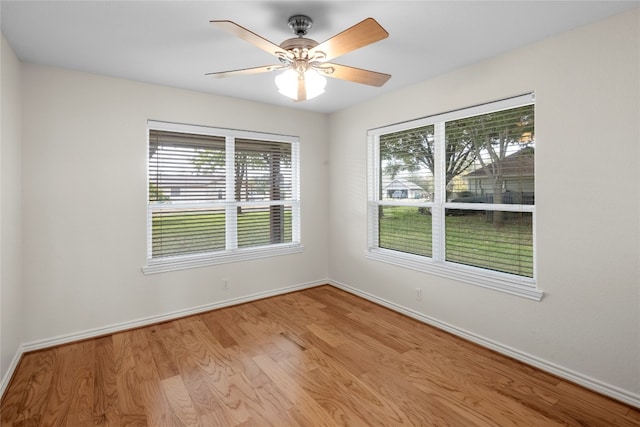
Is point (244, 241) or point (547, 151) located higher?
point (547, 151)

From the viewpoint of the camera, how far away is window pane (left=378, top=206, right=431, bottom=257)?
337 centimetres

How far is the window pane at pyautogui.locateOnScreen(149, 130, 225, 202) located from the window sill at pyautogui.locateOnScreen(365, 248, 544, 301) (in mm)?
2088

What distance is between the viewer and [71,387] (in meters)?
2.20

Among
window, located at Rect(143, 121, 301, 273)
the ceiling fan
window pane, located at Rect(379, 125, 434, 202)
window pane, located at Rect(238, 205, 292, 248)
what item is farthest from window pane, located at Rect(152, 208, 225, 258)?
window pane, located at Rect(379, 125, 434, 202)

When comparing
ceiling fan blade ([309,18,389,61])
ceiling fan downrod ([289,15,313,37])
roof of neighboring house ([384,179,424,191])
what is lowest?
roof of neighboring house ([384,179,424,191])

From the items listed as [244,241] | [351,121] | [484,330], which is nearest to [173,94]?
[244,241]

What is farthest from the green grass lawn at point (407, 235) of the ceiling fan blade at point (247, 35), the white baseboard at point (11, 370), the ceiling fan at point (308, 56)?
the ceiling fan blade at point (247, 35)

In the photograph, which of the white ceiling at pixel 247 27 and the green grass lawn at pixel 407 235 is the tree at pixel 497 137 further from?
the white ceiling at pixel 247 27

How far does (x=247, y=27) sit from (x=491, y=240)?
256cm

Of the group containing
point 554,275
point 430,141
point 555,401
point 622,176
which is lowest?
point 555,401

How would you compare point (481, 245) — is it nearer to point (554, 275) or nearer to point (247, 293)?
point (554, 275)

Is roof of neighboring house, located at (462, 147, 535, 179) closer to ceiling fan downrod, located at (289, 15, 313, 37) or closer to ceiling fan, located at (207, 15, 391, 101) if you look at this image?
ceiling fan, located at (207, 15, 391, 101)

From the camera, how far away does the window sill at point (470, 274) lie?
98.0 inches

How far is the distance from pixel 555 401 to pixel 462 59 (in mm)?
2569
